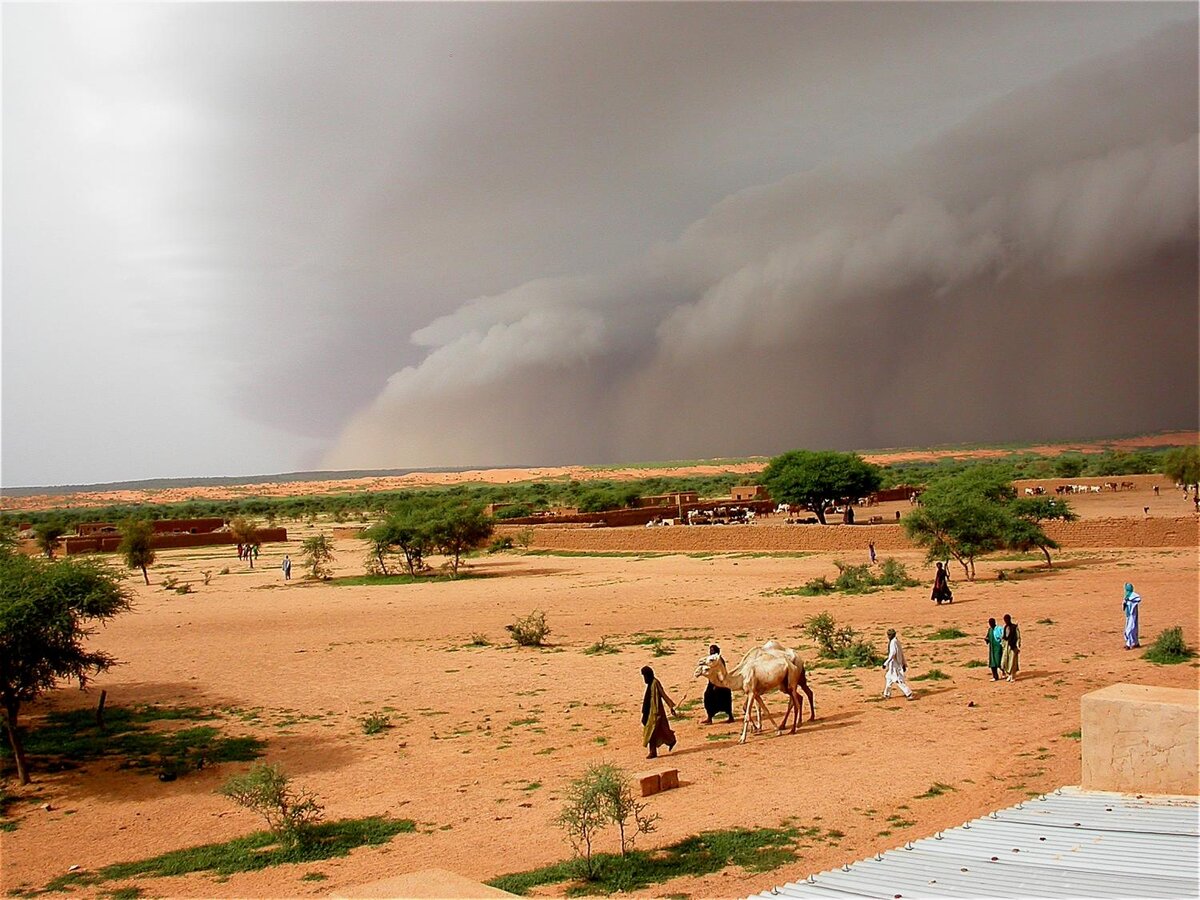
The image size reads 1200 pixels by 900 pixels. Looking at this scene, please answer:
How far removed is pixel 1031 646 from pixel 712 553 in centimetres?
2982

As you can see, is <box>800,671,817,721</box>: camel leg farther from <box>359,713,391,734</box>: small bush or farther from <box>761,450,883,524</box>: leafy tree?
<box>761,450,883,524</box>: leafy tree

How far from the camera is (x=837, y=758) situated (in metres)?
Answer: 13.1

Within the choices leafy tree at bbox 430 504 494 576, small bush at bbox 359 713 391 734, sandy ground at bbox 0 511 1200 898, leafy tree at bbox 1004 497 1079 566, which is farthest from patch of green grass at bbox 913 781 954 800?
leafy tree at bbox 430 504 494 576

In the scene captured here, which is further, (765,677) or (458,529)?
(458,529)

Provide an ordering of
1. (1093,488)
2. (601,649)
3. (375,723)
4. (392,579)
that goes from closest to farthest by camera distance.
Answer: (375,723)
(601,649)
(392,579)
(1093,488)

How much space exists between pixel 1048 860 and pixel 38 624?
1505 cm

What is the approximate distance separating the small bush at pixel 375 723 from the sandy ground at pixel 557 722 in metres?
0.18

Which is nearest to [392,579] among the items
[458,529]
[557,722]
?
[458,529]

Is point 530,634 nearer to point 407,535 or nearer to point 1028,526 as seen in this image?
point 1028,526

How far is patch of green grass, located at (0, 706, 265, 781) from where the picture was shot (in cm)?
1484

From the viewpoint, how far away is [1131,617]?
19.4 m

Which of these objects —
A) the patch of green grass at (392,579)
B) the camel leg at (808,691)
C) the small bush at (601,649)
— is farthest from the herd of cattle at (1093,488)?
the camel leg at (808,691)

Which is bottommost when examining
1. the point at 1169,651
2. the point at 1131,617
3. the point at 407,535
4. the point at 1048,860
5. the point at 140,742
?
the point at 140,742

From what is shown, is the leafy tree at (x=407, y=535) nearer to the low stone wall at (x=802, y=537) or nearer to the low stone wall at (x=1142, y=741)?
the low stone wall at (x=802, y=537)
